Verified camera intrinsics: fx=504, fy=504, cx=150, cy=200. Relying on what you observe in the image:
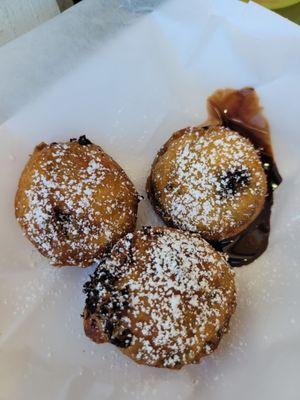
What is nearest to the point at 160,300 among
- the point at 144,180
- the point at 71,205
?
the point at 71,205

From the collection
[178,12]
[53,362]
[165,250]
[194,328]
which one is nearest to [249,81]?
[178,12]

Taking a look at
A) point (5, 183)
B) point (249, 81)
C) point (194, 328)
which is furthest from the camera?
point (249, 81)

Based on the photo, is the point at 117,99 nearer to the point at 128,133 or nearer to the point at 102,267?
the point at 128,133

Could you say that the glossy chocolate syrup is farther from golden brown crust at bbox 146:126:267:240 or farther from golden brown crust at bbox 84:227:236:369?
golden brown crust at bbox 84:227:236:369

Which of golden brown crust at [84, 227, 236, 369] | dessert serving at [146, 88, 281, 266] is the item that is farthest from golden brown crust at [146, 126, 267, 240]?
golden brown crust at [84, 227, 236, 369]

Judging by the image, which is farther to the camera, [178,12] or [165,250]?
[178,12]

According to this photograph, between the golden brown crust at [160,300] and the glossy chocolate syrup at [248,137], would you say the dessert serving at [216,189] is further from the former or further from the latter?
the golden brown crust at [160,300]
